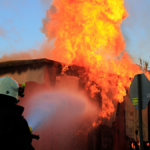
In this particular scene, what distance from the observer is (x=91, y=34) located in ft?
31.3

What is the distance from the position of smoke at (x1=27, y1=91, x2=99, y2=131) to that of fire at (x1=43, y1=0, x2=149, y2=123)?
2.76 ft

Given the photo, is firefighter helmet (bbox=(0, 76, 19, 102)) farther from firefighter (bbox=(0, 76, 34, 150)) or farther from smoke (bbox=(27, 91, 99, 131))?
smoke (bbox=(27, 91, 99, 131))

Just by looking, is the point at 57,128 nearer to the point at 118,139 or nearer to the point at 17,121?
the point at 118,139

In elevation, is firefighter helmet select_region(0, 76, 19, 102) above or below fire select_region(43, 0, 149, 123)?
below

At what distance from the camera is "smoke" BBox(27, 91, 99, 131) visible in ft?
27.0

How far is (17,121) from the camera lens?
1.90m

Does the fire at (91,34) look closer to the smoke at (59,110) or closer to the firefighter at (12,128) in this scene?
the smoke at (59,110)

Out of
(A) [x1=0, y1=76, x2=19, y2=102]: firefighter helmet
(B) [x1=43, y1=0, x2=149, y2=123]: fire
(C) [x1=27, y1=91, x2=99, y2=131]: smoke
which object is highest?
(B) [x1=43, y1=0, x2=149, y2=123]: fire

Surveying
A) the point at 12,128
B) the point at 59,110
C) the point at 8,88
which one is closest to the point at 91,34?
the point at 59,110

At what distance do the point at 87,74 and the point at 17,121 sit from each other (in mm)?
7889

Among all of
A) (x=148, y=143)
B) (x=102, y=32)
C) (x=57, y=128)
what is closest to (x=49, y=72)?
(x=57, y=128)

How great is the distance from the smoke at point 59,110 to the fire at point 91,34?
0.84 metres

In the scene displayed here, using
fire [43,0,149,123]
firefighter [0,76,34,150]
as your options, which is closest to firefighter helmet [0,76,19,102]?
firefighter [0,76,34,150]

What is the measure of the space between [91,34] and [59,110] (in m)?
3.75
